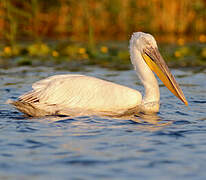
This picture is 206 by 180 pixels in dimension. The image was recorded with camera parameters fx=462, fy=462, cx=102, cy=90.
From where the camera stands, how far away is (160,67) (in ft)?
20.0

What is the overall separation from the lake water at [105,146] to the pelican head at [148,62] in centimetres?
40

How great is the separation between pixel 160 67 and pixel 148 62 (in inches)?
8.4

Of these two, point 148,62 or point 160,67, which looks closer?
point 160,67

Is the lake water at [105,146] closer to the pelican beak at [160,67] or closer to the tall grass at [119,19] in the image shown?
the pelican beak at [160,67]

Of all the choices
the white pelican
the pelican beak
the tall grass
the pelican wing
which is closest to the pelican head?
the pelican beak

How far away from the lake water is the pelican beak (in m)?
0.34

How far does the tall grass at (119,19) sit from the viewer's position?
1442cm

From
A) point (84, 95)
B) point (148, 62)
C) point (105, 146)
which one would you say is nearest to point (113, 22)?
point (148, 62)

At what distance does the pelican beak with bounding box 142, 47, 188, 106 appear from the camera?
5.98 meters

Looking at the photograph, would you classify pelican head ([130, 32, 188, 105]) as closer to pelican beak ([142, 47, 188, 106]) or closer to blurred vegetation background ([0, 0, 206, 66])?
pelican beak ([142, 47, 188, 106])

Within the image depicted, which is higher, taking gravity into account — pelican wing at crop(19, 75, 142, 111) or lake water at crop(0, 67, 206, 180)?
pelican wing at crop(19, 75, 142, 111)

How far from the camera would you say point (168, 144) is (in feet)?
14.3

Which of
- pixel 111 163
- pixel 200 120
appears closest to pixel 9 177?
pixel 111 163

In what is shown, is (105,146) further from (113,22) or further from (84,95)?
(113,22)
